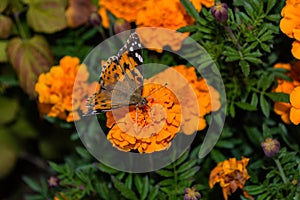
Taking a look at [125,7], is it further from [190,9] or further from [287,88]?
[287,88]

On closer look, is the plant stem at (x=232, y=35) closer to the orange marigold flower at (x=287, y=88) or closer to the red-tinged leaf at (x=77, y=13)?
the orange marigold flower at (x=287, y=88)

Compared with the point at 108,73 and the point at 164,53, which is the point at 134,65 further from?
the point at 164,53

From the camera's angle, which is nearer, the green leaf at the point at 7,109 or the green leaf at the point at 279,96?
the green leaf at the point at 279,96

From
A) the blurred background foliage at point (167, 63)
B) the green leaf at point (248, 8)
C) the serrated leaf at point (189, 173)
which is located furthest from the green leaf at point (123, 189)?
the green leaf at point (248, 8)

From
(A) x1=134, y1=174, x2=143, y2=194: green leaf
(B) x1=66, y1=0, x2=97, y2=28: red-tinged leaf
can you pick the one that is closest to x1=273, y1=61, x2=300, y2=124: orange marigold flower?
(A) x1=134, y1=174, x2=143, y2=194: green leaf

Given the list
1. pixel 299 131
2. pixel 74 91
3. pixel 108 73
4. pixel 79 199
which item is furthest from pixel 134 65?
pixel 299 131

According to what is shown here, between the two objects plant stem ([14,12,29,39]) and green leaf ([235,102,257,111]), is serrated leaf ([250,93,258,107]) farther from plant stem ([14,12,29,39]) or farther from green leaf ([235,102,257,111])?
plant stem ([14,12,29,39])
